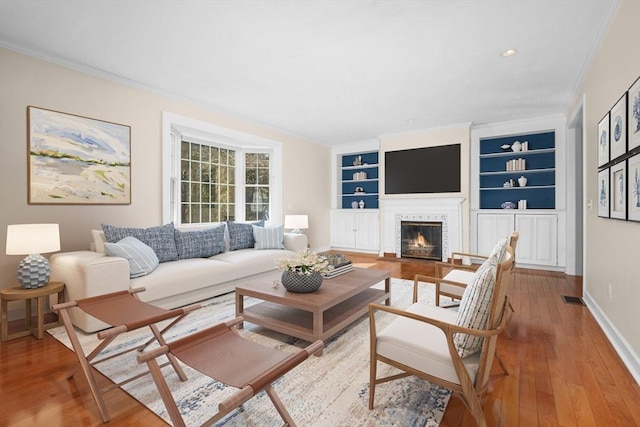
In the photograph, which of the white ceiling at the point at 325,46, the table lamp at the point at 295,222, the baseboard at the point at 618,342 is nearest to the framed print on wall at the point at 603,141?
the white ceiling at the point at 325,46

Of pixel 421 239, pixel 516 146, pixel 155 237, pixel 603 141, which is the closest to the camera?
pixel 603 141

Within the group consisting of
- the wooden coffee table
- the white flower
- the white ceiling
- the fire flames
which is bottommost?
the wooden coffee table

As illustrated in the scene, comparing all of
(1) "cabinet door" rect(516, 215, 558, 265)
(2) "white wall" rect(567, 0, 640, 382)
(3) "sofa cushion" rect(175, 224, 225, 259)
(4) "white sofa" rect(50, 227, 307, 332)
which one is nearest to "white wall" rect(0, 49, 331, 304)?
(4) "white sofa" rect(50, 227, 307, 332)

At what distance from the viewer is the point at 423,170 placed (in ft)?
20.4

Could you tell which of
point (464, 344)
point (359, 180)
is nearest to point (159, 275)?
point (464, 344)

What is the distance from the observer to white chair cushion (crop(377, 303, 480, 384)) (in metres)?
1.45

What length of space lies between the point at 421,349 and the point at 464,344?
204mm

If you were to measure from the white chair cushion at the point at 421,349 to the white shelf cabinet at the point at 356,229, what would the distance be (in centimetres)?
532

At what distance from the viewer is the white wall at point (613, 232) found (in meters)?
2.06

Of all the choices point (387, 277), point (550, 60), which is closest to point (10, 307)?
point (387, 277)

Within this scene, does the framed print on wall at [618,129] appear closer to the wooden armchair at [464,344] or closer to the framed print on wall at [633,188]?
the framed print on wall at [633,188]

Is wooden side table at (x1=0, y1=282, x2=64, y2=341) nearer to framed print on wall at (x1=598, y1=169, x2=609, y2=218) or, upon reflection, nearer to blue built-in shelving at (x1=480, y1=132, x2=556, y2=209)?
framed print on wall at (x1=598, y1=169, x2=609, y2=218)

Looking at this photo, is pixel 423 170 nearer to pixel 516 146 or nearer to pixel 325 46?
pixel 516 146

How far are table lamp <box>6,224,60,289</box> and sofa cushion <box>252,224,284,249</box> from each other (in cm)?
245
